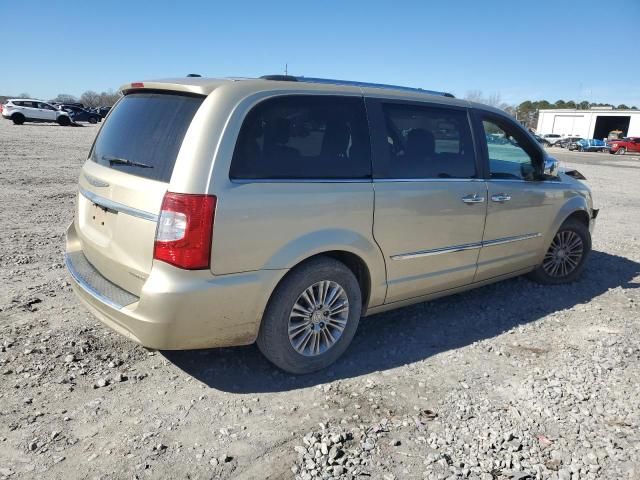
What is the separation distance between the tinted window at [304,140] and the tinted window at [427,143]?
0.95 ft

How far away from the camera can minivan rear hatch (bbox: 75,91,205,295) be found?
287 cm

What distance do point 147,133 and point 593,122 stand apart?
78.5m

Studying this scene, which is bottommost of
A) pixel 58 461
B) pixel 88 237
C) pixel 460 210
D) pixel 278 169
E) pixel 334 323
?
pixel 58 461

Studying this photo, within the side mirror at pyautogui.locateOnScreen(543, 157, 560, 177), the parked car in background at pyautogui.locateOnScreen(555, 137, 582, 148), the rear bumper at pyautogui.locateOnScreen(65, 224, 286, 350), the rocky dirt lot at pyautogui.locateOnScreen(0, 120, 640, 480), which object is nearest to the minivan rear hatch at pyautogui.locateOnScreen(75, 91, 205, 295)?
the rear bumper at pyautogui.locateOnScreen(65, 224, 286, 350)

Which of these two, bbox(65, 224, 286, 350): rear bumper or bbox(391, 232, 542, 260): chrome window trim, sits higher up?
bbox(391, 232, 542, 260): chrome window trim

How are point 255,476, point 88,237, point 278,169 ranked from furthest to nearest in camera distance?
point 88,237 → point 278,169 → point 255,476

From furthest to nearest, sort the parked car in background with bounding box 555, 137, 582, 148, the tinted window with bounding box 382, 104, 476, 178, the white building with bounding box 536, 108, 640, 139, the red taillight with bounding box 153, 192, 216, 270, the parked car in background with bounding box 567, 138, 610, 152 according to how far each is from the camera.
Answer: the white building with bounding box 536, 108, 640, 139
the parked car in background with bounding box 555, 137, 582, 148
the parked car in background with bounding box 567, 138, 610, 152
the tinted window with bounding box 382, 104, 476, 178
the red taillight with bounding box 153, 192, 216, 270

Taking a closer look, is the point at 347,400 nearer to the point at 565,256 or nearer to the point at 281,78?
the point at 281,78

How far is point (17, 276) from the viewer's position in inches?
191

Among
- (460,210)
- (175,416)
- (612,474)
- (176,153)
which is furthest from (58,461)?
(460,210)

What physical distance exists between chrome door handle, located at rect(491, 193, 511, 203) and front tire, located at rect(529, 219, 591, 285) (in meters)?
1.23

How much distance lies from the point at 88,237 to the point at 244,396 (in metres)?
1.50

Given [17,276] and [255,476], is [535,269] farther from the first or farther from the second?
[17,276]

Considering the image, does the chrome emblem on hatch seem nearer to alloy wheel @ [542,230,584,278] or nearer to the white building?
alloy wheel @ [542,230,584,278]
